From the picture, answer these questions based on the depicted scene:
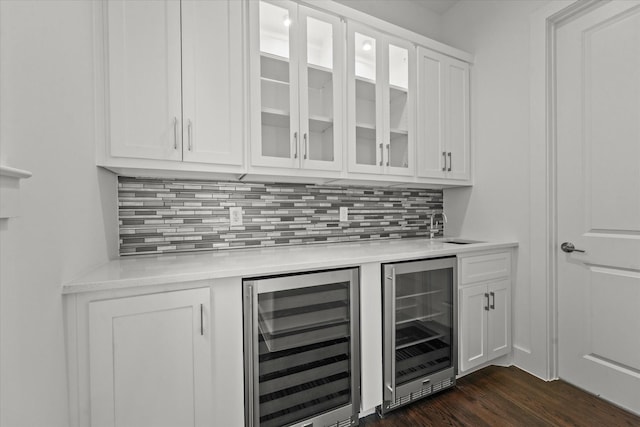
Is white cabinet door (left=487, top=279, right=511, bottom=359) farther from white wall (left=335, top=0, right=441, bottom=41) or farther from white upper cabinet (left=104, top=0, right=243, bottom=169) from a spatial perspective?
white wall (left=335, top=0, right=441, bottom=41)

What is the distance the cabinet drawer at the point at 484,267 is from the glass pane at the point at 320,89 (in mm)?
1162

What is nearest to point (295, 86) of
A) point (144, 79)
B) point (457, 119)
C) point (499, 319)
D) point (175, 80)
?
point (175, 80)

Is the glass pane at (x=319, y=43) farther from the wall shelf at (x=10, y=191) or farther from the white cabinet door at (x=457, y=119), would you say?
the wall shelf at (x=10, y=191)

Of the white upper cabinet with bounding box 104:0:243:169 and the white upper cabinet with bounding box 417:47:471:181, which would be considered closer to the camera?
the white upper cabinet with bounding box 104:0:243:169

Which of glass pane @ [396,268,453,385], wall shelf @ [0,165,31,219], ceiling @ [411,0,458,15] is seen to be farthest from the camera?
ceiling @ [411,0,458,15]

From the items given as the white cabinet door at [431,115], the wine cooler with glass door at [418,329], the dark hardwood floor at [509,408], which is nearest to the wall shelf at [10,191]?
the wine cooler with glass door at [418,329]

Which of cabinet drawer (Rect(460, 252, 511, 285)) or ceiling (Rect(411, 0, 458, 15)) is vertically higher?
ceiling (Rect(411, 0, 458, 15))

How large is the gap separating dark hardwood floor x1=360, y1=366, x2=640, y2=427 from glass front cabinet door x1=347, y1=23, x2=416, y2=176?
1472 mm

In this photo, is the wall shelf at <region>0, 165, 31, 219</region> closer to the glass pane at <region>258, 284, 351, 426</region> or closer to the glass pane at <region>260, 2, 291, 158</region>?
the glass pane at <region>258, 284, 351, 426</region>

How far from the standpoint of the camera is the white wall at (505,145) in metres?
2.08

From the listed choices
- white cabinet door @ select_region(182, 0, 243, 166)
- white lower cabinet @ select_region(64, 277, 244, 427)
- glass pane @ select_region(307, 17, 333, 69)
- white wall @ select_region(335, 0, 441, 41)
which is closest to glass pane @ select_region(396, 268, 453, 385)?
white lower cabinet @ select_region(64, 277, 244, 427)

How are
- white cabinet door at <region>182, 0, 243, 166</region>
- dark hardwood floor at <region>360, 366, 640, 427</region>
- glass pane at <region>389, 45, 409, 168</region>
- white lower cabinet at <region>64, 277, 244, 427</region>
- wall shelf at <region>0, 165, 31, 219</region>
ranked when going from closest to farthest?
wall shelf at <region>0, 165, 31, 219</region>, white lower cabinet at <region>64, 277, 244, 427</region>, white cabinet door at <region>182, 0, 243, 166</region>, dark hardwood floor at <region>360, 366, 640, 427</region>, glass pane at <region>389, 45, 409, 168</region>

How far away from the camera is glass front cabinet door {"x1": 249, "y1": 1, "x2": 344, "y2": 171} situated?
1600 millimetres

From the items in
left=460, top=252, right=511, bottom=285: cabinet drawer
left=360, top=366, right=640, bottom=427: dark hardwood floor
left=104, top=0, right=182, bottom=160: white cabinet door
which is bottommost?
left=360, top=366, right=640, bottom=427: dark hardwood floor
